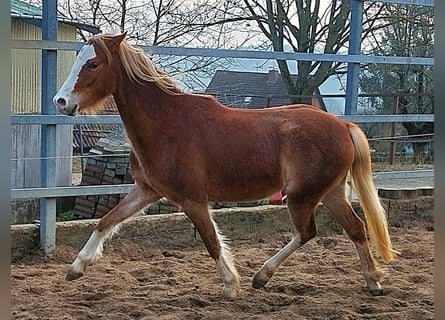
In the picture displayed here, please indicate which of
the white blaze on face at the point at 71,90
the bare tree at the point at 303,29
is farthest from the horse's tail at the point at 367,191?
the bare tree at the point at 303,29

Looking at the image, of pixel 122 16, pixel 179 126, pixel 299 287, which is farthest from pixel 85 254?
pixel 122 16

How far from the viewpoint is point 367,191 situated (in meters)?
3.38

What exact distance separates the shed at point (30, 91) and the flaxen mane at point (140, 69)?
13.1 ft

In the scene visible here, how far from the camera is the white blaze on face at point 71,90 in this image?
3.00 metres

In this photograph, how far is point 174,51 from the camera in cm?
423

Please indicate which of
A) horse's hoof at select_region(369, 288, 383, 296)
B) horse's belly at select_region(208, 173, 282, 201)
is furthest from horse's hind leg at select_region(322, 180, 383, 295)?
horse's belly at select_region(208, 173, 282, 201)

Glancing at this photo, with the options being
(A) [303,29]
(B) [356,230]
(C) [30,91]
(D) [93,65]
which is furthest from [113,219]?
(A) [303,29]

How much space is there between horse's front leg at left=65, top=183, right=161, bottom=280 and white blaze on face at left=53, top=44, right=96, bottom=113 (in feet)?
2.03

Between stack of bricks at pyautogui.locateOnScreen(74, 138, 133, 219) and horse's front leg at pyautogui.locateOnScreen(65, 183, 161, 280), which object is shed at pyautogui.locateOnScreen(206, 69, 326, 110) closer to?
stack of bricks at pyautogui.locateOnScreen(74, 138, 133, 219)

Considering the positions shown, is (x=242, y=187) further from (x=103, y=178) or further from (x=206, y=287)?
(x=103, y=178)

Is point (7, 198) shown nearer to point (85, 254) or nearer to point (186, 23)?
point (85, 254)

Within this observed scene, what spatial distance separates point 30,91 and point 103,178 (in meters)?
3.78

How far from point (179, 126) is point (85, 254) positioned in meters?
0.83

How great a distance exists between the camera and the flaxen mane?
3.19 metres
